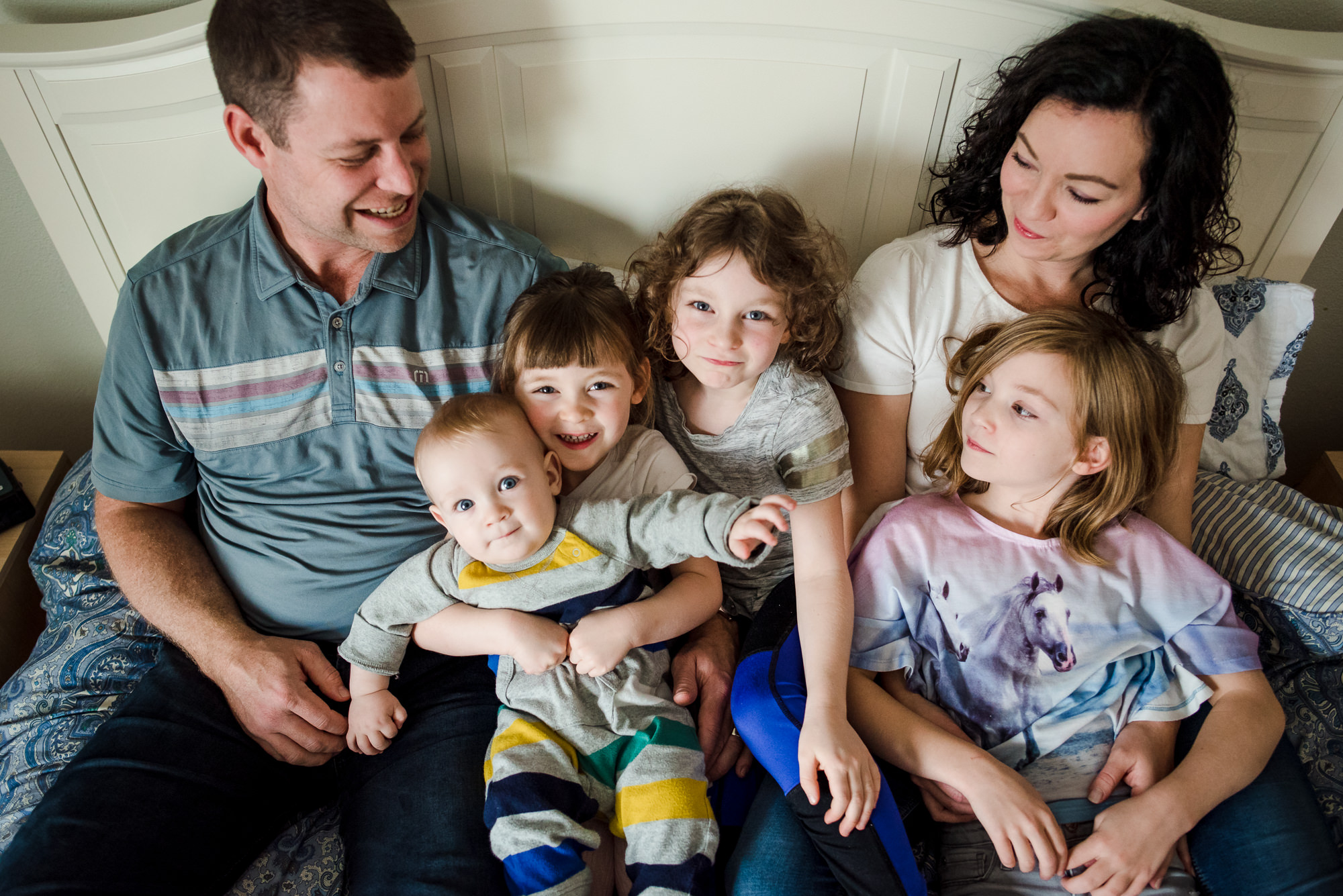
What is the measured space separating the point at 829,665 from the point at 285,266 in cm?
114

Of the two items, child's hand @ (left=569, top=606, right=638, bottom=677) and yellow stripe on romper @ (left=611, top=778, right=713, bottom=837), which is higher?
child's hand @ (left=569, top=606, right=638, bottom=677)

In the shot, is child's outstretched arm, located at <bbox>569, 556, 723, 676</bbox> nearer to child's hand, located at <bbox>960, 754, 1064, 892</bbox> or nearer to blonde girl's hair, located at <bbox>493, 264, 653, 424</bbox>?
blonde girl's hair, located at <bbox>493, 264, 653, 424</bbox>

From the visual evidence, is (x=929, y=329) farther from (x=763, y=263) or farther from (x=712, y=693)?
(x=712, y=693)

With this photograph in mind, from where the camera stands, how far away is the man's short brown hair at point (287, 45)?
1.12 meters

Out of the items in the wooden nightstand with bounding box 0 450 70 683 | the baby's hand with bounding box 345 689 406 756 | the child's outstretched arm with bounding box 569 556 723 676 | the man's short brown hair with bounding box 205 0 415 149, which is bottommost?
the wooden nightstand with bounding box 0 450 70 683

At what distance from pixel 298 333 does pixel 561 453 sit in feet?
1.75

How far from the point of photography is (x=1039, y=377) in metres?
1.22

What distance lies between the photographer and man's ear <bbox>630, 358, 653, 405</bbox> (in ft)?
4.35

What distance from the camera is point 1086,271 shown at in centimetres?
146

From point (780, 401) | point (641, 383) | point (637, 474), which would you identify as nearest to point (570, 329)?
point (641, 383)

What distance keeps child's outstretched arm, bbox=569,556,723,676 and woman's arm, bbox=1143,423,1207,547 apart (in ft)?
2.76

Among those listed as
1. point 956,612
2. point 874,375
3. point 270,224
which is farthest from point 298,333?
point 956,612

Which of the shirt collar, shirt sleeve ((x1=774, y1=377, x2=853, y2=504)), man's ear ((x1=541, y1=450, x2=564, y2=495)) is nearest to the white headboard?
the shirt collar

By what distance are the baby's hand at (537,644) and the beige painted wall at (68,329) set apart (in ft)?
4.70
